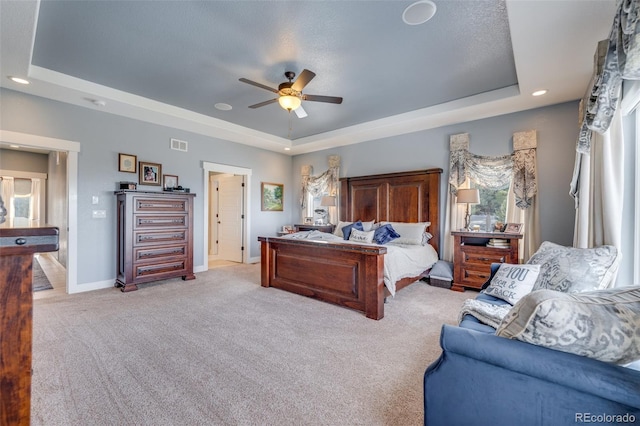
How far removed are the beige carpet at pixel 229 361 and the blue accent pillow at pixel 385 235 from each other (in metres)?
1.17

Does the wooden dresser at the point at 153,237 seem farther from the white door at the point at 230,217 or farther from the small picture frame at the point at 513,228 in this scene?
the small picture frame at the point at 513,228

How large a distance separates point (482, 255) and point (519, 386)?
3.45 meters

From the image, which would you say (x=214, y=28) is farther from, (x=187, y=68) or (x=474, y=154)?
(x=474, y=154)

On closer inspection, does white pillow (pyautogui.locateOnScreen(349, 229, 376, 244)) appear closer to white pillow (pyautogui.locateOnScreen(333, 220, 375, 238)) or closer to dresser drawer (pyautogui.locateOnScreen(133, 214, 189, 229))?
white pillow (pyautogui.locateOnScreen(333, 220, 375, 238))

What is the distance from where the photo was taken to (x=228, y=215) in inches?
269

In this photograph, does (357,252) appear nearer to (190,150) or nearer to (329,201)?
(329,201)

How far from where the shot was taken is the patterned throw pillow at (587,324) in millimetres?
868

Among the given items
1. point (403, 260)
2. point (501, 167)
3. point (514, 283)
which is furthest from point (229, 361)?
point (501, 167)

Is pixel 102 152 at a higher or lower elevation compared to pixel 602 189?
higher

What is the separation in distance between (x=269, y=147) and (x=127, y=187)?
3.09 m

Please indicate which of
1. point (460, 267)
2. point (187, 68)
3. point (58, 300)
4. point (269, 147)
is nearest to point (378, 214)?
point (460, 267)

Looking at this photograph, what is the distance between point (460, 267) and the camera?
165 inches

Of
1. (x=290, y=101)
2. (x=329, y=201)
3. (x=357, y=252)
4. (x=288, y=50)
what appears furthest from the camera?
(x=329, y=201)

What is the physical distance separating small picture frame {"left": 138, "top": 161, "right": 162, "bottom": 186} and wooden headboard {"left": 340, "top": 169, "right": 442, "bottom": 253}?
356 centimetres
